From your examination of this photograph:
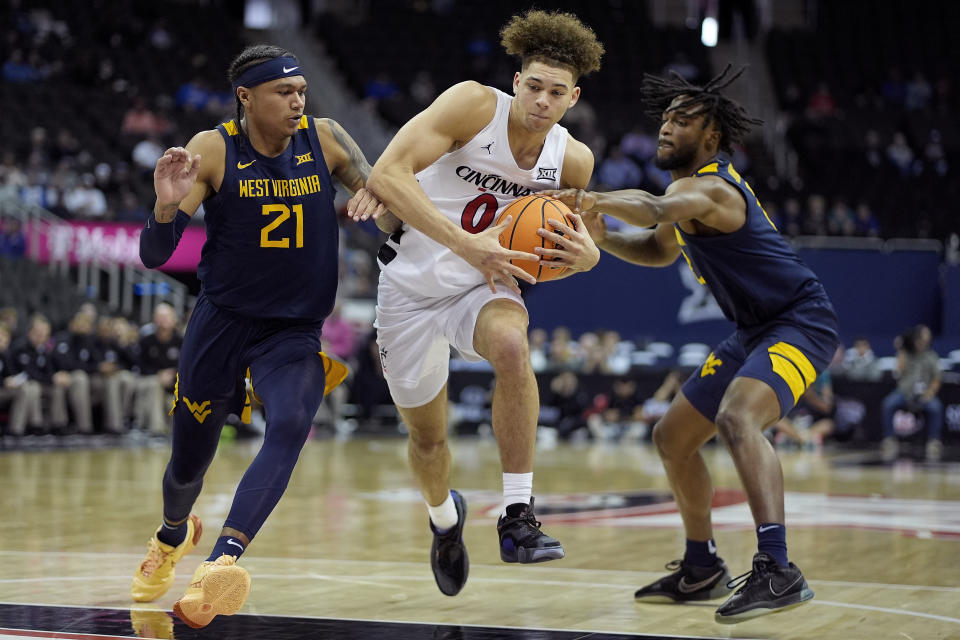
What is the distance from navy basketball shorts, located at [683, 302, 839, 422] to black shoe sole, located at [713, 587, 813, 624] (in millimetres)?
783

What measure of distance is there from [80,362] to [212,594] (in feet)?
38.1

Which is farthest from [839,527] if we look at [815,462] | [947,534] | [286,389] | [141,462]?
[141,462]

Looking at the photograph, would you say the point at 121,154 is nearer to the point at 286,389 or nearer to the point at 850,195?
the point at 850,195

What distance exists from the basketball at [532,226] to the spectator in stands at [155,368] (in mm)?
11080

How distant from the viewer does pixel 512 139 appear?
502 centimetres

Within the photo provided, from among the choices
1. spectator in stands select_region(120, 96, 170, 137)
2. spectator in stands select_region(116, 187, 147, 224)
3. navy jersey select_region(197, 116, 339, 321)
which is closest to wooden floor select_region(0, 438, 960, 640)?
navy jersey select_region(197, 116, 339, 321)

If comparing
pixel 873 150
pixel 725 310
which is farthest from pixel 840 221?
pixel 725 310

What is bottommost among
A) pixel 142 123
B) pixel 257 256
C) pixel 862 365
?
pixel 862 365

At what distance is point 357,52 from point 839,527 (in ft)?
64.1

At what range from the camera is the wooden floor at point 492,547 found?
16.2ft

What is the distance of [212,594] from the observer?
13.4 ft

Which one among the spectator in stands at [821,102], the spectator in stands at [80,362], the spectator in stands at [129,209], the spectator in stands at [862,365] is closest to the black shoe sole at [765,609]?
the spectator in stands at [80,362]

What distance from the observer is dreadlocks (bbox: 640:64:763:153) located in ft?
18.4

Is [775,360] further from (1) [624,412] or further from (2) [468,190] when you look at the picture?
(1) [624,412]
